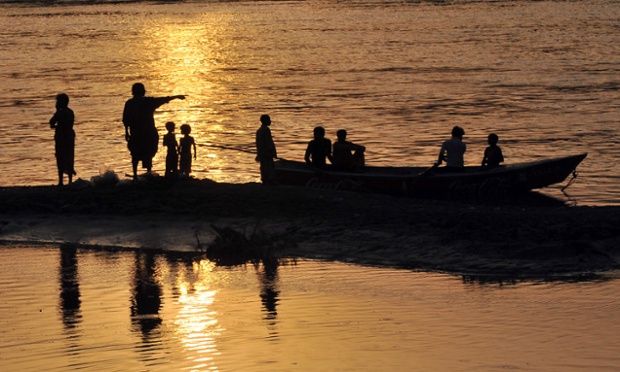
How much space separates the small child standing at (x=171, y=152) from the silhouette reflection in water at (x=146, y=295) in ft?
11.5

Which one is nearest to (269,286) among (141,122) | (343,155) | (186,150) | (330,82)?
(141,122)

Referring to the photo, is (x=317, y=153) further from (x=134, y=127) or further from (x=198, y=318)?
(x=198, y=318)

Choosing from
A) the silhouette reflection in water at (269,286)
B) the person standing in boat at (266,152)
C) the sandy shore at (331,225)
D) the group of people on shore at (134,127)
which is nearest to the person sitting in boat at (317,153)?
the person standing in boat at (266,152)

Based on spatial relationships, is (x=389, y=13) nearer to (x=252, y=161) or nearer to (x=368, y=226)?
(x=252, y=161)

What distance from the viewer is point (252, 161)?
2738 cm

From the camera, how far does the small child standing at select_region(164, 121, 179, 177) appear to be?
18.8 m

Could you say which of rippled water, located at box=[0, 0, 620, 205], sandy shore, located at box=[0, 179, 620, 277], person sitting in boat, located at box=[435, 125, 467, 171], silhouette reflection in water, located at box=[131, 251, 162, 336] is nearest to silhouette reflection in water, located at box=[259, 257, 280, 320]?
sandy shore, located at box=[0, 179, 620, 277]

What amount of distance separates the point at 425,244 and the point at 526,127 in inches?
698

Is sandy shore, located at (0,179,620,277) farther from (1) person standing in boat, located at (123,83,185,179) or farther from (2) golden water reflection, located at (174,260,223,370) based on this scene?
(2) golden water reflection, located at (174,260,223,370)

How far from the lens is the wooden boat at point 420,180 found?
63.8 feet

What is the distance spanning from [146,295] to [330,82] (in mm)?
30913

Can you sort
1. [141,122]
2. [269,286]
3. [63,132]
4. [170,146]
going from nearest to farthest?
[269,286] < [141,122] < [63,132] < [170,146]

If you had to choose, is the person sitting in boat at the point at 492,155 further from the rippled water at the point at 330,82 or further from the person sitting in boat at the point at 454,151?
the rippled water at the point at 330,82

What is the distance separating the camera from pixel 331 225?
16.2 metres
